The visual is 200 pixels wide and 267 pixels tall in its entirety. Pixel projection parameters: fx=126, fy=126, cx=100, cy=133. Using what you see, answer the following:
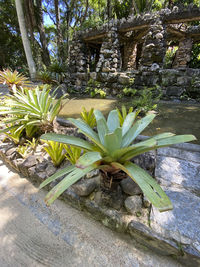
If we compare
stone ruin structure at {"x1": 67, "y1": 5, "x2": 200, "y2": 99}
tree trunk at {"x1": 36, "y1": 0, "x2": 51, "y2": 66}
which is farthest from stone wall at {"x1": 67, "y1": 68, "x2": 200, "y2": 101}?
tree trunk at {"x1": 36, "y1": 0, "x2": 51, "y2": 66}

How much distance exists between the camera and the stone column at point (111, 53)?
237 inches

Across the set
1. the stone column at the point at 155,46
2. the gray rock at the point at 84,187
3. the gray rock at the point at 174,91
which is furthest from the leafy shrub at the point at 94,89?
the gray rock at the point at 84,187

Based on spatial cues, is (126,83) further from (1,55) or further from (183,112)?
(1,55)

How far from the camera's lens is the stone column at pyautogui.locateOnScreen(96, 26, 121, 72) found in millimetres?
6028

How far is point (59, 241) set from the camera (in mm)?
1119

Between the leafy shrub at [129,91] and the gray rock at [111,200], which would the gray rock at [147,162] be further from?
the leafy shrub at [129,91]

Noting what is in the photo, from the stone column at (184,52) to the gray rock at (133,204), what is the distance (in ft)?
32.2

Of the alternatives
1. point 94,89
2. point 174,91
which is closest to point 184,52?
point 174,91

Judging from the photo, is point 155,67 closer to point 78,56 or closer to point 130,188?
point 78,56

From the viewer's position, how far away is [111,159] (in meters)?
0.94

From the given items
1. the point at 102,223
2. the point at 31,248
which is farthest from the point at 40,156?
the point at 102,223

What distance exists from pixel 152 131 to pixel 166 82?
11.4ft

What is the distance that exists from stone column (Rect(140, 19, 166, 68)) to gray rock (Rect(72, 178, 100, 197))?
5.66 metres

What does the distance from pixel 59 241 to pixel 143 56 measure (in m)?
6.47
